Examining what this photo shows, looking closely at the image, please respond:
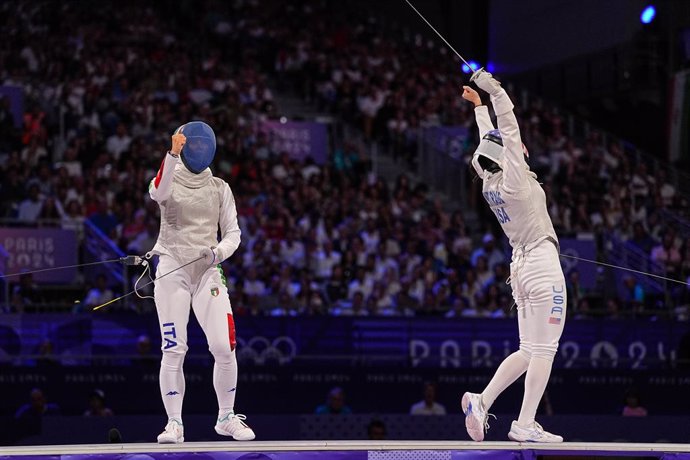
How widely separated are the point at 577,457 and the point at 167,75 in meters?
13.7

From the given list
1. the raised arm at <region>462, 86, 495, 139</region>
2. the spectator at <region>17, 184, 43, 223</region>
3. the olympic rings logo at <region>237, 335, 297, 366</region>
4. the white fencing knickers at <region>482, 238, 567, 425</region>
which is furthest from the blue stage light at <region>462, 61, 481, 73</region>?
the spectator at <region>17, 184, 43, 223</region>

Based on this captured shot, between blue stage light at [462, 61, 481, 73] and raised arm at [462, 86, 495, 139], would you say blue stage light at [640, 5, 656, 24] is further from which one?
raised arm at [462, 86, 495, 139]

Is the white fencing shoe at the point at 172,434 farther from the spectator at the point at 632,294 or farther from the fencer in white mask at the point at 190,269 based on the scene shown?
the spectator at the point at 632,294

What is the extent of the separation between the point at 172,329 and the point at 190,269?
0.43 metres

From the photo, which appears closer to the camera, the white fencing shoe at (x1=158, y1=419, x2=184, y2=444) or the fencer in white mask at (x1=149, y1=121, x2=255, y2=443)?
the white fencing shoe at (x1=158, y1=419, x2=184, y2=444)

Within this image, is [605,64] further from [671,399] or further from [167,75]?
[671,399]

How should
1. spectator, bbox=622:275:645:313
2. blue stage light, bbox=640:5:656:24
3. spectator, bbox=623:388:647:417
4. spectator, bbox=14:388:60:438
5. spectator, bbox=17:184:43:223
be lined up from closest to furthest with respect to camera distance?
spectator, bbox=14:388:60:438, spectator, bbox=623:388:647:417, spectator, bbox=17:184:43:223, spectator, bbox=622:275:645:313, blue stage light, bbox=640:5:656:24

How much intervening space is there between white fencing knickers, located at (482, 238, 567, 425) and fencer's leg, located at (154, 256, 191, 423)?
2.06 m

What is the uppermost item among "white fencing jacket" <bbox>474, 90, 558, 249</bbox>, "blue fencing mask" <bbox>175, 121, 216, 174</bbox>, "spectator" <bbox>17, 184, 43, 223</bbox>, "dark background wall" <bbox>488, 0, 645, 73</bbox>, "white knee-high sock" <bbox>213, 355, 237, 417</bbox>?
"dark background wall" <bbox>488, 0, 645, 73</bbox>

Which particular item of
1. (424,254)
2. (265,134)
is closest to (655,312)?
(424,254)

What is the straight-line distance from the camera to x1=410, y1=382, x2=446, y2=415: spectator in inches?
508

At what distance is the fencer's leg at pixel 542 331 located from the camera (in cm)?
748

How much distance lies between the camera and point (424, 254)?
1606cm

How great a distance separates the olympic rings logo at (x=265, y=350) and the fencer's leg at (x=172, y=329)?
19.5 feet
